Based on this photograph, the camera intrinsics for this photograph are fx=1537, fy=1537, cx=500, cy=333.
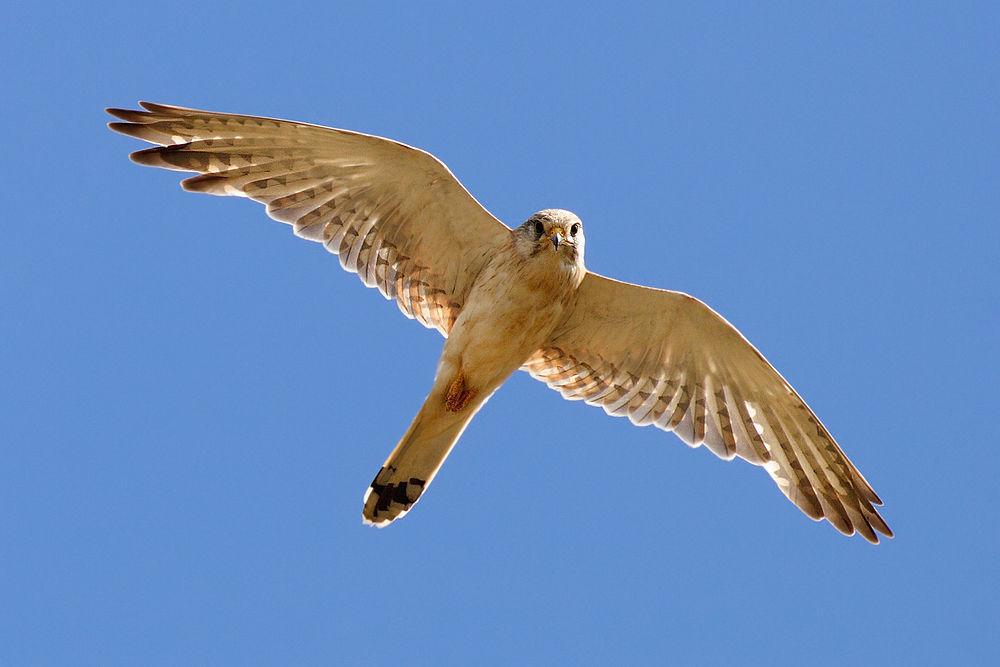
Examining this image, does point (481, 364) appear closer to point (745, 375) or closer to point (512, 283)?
point (512, 283)

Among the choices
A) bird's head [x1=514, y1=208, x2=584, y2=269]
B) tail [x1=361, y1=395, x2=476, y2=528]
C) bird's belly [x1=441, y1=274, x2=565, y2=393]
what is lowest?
tail [x1=361, y1=395, x2=476, y2=528]

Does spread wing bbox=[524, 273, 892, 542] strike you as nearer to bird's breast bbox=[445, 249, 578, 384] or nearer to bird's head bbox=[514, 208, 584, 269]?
bird's breast bbox=[445, 249, 578, 384]

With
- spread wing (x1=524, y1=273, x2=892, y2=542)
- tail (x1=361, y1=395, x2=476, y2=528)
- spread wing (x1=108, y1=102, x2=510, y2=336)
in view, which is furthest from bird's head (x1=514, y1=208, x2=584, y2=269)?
tail (x1=361, y1=395, x2=476, y2=528)

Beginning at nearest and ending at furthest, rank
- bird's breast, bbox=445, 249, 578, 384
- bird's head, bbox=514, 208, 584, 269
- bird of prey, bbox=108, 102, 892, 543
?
bird's head, bbox=514, 208, 584, 269, bird's breast, bbox=445, 249, 578, 384, bird of prey, bbox=108, 102, 892, 543

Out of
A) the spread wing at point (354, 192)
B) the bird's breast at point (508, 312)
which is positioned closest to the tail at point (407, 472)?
the bird's breast at point (508, 312)

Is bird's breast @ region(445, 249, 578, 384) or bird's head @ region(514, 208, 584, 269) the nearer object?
bird's head @ region(514, 208, 584, 269)

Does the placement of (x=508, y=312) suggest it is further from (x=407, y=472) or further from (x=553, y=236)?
(x=407, y=472)

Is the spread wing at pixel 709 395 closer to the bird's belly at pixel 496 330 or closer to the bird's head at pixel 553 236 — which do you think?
the bird's belly at pixel 496 330
